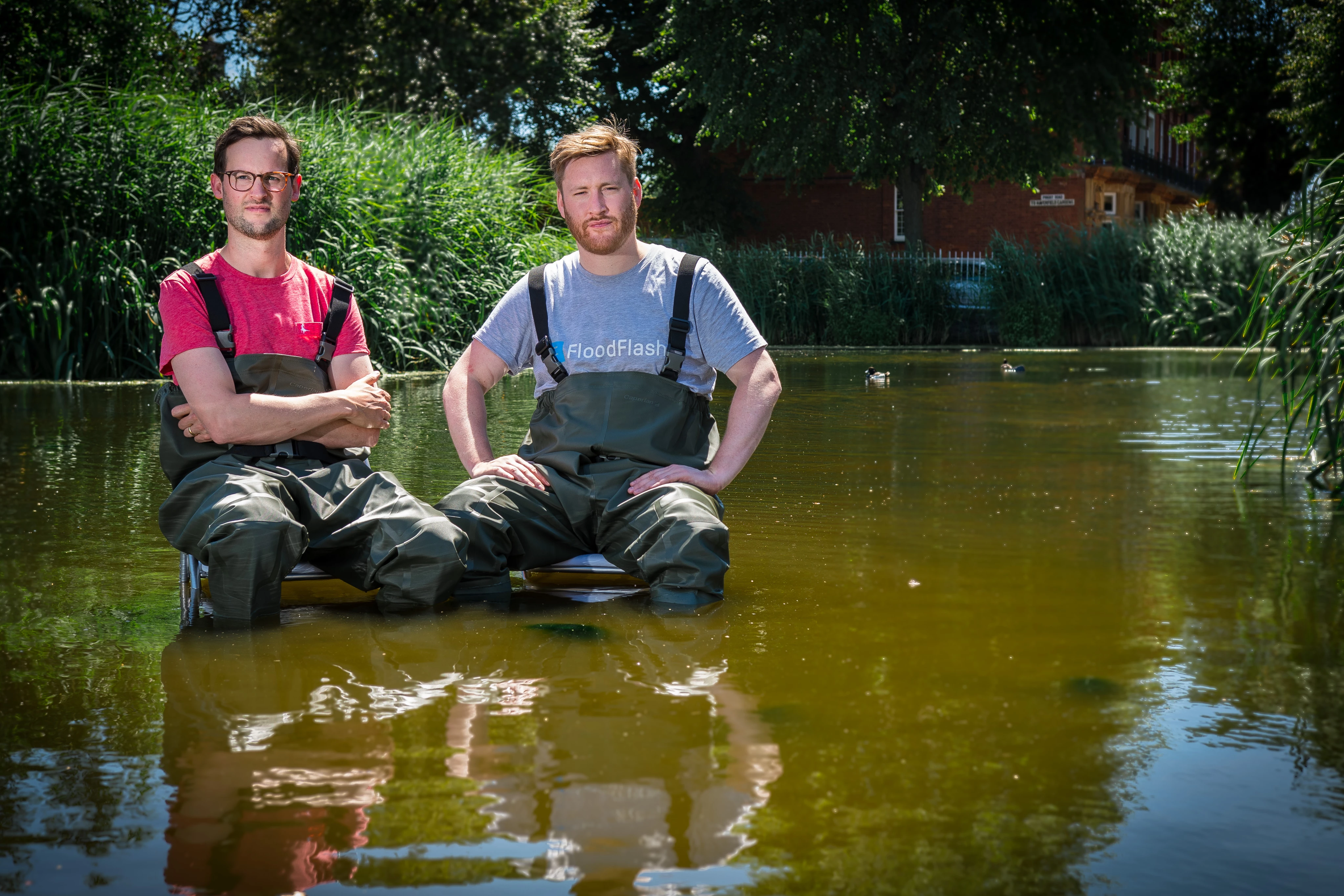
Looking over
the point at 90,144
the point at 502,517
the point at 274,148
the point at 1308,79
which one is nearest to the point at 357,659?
the point at 502,517

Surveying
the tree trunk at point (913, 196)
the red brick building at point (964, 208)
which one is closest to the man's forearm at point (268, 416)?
the tree trunk at point (913, 196)

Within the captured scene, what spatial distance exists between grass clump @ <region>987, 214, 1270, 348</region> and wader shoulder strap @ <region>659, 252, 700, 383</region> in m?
20.1

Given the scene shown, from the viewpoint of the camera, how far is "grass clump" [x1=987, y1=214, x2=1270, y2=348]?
2333 cm

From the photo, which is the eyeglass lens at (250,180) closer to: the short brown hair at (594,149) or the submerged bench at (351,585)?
the short brown hair at (594,149)

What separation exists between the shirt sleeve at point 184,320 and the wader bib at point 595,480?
0.81 metres

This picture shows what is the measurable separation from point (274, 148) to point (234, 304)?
48 cm

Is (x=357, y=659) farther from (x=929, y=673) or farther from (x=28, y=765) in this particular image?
(x=929, y=673)

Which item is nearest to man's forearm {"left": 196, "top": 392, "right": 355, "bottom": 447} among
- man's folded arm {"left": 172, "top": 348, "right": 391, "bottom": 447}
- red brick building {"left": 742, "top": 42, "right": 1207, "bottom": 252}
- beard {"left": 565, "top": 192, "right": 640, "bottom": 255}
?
man's folded arm {"left": 172, "top": 348, "right": 391, "bottom": 447}

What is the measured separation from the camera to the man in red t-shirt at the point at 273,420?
3635mm

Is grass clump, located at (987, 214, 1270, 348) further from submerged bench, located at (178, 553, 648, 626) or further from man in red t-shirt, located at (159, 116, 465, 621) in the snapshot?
man in red t-shirt, located at (159, 116, 465, 621)

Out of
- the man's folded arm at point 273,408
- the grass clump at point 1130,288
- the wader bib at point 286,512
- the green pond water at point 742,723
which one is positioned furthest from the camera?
the grass clump at point 1130,288

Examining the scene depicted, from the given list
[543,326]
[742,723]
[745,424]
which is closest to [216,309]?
[543,326]

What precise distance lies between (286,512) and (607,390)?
0.99 m

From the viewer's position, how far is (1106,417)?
31.8 ft
